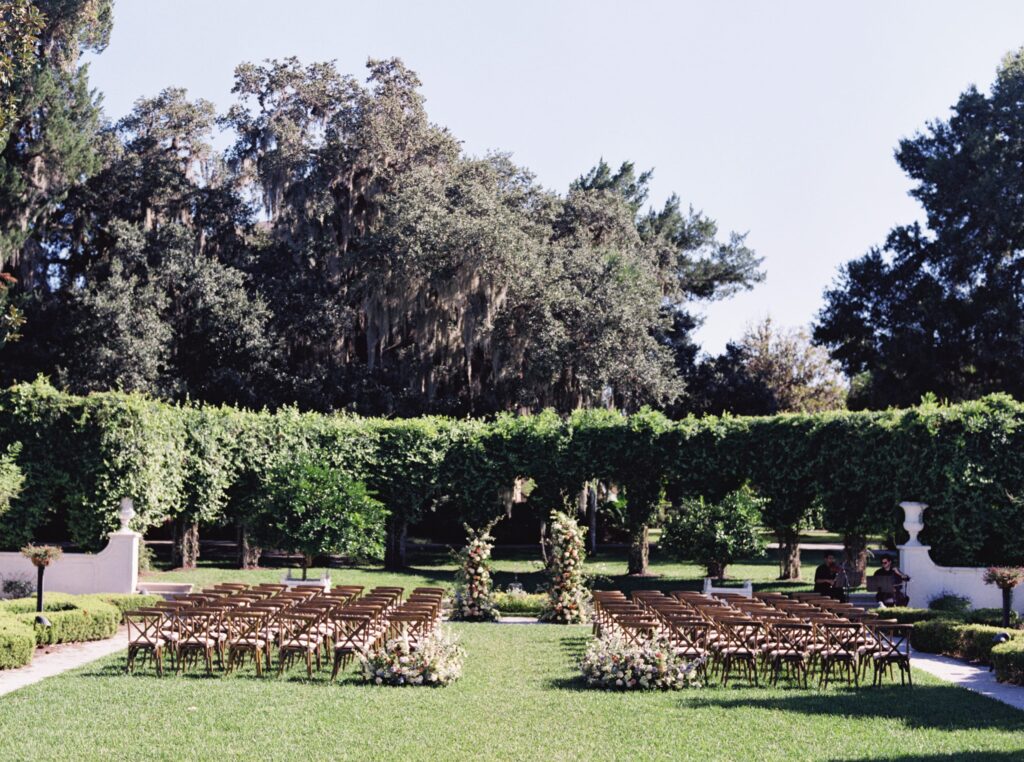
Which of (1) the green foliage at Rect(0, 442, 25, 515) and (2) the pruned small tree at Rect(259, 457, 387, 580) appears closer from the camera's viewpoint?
(1) the green foliage at Rect(0, 442, 25, 515)

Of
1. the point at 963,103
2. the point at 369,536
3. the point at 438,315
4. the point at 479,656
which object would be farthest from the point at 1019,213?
the point at 479,656

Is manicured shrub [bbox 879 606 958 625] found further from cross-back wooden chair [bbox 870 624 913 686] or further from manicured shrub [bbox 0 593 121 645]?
manicured shrub [bbox 0 593 121 645]

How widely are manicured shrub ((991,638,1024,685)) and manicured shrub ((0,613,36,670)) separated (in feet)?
38.3

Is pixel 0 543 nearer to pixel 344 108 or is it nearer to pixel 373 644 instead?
pixel 373 644

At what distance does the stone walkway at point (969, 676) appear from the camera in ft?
39.1

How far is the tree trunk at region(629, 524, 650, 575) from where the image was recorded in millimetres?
27661

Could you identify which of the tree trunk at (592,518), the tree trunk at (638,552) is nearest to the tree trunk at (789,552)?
the tree trunk at (638,552)

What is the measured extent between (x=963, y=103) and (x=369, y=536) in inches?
980

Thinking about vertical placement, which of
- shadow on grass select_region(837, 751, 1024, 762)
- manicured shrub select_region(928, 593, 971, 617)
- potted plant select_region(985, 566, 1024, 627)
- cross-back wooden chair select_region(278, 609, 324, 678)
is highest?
potted plant select_region(985, 566, 1024, 627)

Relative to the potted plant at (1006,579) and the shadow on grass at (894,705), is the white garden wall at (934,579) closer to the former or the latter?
the potted plant at (1006,579)

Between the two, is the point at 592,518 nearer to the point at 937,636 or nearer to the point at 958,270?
Result: the point at 958,270

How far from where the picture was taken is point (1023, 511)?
20500 mm

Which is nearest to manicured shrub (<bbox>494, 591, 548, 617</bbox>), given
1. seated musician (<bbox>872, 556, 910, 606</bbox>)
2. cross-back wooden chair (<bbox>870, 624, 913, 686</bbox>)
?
seated musician (<bbox>872, 556, 910, 606</bbox>)

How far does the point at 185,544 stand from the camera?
25781mm
